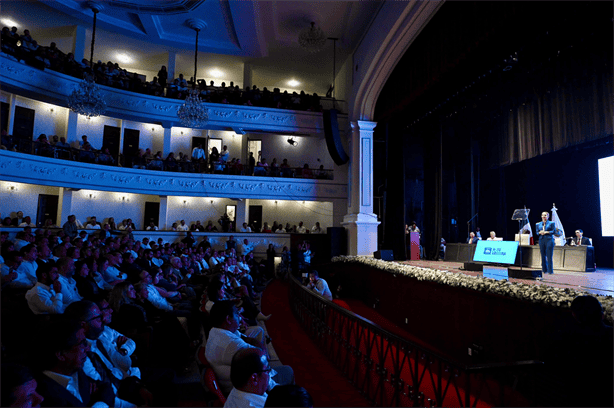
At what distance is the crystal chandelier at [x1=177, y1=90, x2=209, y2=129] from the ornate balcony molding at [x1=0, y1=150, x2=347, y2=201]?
2.52 meters

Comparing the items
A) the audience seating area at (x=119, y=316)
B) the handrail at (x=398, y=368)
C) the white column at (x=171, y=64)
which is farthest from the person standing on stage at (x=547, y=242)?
the white column at (x=171, y=64)

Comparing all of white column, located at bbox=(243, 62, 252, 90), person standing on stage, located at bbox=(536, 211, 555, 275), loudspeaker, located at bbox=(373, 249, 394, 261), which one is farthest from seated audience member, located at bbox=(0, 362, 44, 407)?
white column, located at bbox=(243, 62, 252, 90)

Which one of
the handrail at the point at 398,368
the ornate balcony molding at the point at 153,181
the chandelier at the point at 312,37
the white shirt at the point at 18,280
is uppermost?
the chandelier at the point at 312,37

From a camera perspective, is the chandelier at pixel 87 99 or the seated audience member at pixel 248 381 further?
the chandelier at pixel 87 99

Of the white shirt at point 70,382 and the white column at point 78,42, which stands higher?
the white column at point 78,42

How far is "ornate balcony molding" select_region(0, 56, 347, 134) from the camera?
10586mm

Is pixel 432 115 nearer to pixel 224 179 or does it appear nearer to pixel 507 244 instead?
pixel 507 244

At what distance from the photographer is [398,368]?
302cm

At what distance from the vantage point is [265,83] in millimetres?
17141

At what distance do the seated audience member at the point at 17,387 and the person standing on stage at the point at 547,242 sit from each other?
294 inches

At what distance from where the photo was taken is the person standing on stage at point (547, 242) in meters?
6.71

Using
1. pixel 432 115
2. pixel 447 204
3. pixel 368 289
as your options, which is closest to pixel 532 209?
pixel 447 204

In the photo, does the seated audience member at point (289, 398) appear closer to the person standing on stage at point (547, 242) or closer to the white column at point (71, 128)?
the person standing on stage at point (547, 242)

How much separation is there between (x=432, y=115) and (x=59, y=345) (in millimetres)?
10605
